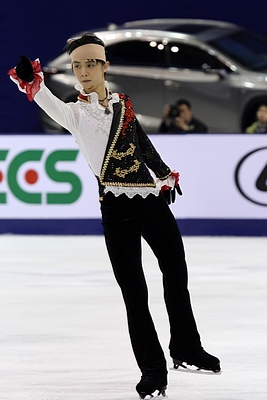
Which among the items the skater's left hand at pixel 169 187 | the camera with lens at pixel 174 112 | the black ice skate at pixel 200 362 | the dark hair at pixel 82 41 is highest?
the dark hair at pixel 82 41

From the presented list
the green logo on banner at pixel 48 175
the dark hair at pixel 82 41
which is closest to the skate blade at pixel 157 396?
the dark hair at pixel 82 41

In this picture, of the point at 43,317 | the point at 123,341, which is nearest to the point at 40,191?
the point at 43,317

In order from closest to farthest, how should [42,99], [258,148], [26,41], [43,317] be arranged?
[42,99] < [43,317] < [258,148] < [26,41]

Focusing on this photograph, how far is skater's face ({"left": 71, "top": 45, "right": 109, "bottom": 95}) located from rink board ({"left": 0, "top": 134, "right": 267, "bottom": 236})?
506 centimetres

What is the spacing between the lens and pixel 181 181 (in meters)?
8.88

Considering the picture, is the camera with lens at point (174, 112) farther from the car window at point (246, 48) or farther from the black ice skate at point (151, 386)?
the black ice skate at point (151, 386)

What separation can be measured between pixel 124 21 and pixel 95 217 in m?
4.93

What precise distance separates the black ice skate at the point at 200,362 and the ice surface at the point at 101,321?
0.07 meters

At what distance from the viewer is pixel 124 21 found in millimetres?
13422

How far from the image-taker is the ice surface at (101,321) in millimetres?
4012

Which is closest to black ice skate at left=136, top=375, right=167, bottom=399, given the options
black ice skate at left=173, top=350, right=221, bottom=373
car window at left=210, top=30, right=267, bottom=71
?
black ice skate at left=173, top=350, right=221, bottom=373

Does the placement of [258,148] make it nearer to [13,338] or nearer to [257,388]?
[13,338]

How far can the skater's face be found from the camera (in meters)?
3.84

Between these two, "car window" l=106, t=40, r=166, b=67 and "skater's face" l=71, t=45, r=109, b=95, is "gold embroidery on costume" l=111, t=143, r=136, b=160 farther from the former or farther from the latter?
"car window" l=106, t=40, r=166, b=67
